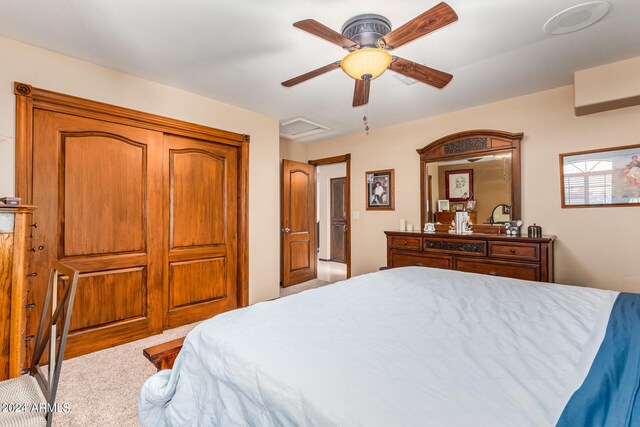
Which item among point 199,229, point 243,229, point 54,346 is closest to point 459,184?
point 243,229

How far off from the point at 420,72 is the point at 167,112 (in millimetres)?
2500

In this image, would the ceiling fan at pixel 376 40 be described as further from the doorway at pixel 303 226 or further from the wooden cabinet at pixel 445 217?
the doorway at pixel 303 226

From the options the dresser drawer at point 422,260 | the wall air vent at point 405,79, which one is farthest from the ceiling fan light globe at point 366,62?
the dresser drawer at point 422,260

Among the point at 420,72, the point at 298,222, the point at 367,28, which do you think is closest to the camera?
the point at 367,28

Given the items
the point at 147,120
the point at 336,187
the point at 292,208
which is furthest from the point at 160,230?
the point at 336,187

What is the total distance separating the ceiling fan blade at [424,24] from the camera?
145cm

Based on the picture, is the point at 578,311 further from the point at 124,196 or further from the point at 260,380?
the point at 124,196

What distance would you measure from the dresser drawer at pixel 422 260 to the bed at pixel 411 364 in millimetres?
1752

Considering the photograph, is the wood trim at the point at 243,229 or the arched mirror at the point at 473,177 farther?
the wood trim at the point at 243,229

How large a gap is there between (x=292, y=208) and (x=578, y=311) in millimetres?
4039

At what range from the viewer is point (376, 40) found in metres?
1.96

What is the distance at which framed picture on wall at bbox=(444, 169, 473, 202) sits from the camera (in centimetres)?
371

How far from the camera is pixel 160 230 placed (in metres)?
3.03

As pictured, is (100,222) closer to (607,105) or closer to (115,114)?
(115,114)
